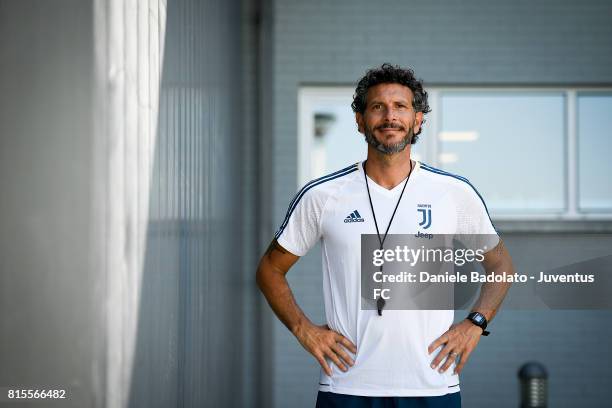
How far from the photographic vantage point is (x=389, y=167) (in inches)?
120

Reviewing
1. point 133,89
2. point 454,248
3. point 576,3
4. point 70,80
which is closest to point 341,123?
point 576,3

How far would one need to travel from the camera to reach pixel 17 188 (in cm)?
141

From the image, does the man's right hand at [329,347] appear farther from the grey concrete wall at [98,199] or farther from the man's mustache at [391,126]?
the man's mustache at [391,126]

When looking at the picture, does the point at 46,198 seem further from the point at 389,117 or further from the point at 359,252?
the point at 389,117

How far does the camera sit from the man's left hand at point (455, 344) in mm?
2904

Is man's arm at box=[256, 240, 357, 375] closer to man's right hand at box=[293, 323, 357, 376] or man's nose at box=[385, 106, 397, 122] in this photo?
man's right hand at box=[293, 323, 357, 376]

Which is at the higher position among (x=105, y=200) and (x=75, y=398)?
(x=105, y=200)

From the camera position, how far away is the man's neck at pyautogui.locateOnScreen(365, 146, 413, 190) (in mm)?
3037

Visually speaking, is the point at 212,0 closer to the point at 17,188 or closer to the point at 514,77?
the point at 17,188

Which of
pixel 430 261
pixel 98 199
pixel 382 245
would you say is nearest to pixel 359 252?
pixel 382 245

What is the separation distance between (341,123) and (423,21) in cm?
106

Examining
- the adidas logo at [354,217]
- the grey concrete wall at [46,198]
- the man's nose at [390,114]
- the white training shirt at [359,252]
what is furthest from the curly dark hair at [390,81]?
the grey concrete wall at [46,198]

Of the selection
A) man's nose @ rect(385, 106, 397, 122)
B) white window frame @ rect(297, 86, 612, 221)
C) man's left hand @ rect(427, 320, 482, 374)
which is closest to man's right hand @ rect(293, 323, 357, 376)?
man's left hand @ rect(427, 320, 482, 374)

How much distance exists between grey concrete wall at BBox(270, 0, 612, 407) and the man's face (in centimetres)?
367
